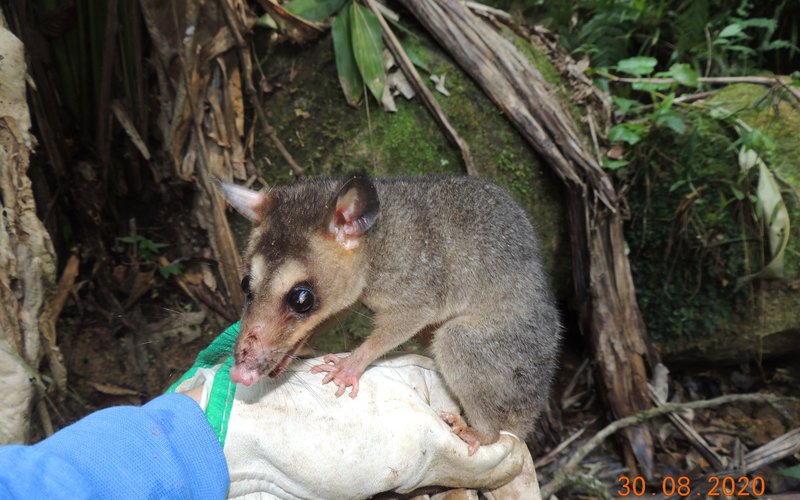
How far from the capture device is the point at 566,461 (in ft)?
14.0

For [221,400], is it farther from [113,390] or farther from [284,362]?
[113,390]

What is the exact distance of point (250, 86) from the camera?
4.00 m

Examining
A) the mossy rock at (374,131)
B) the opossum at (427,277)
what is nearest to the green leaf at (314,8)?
the mossy rock at (374,131)

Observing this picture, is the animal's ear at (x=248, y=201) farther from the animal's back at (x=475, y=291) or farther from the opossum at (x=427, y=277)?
the animal's back at (x=475, y=291)

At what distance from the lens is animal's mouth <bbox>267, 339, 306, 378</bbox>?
2391mm

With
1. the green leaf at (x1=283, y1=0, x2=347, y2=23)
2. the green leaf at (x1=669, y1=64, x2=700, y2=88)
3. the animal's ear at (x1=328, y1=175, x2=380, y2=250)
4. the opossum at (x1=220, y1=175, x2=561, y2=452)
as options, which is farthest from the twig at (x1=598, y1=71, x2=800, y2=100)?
the animal's ear at (x1=328, y1=175, x2=380, y2=250)

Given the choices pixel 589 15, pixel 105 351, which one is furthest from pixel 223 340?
pixel 589 15

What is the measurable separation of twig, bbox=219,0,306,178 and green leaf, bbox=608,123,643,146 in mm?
2322

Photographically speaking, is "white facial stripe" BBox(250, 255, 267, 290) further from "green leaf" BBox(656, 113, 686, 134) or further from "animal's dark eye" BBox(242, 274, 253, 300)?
"green leaf" BBox(656, 113, 686, 134)

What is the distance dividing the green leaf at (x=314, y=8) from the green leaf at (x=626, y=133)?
2.20 meters

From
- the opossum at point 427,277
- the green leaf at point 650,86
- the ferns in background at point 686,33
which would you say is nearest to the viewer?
the opossum at point 427,277

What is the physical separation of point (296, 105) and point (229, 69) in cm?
51

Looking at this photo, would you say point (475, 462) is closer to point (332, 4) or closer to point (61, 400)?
point (61, 400)

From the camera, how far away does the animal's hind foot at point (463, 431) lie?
2.76 meters
